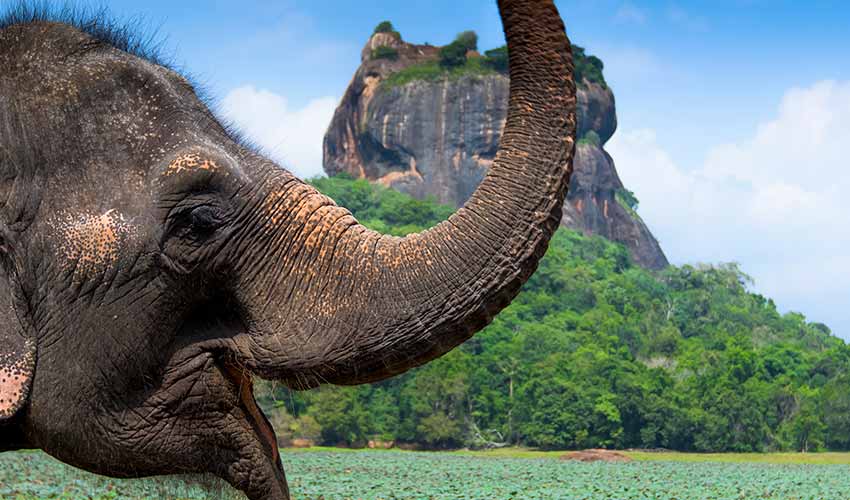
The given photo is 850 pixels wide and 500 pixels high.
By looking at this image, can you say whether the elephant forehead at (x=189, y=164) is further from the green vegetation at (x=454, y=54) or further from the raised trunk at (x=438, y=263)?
the green vegetation at (x=454, y=54)

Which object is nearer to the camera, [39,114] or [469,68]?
[39,114]

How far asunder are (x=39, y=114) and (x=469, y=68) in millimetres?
121700

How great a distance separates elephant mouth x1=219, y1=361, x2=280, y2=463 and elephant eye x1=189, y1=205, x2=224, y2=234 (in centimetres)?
38

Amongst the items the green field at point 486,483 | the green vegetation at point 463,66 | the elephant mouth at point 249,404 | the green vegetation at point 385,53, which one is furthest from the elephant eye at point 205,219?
the green vegetation at point 385,53

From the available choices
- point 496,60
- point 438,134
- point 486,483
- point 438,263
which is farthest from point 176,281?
point 496,60

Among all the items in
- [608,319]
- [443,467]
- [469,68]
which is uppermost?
[469,68]

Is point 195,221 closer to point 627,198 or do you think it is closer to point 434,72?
point 434,72

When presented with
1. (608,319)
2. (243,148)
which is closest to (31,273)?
(243,148)

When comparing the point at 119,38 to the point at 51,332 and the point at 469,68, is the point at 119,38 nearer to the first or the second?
the point at 51,332

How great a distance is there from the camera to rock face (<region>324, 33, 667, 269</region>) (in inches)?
4717

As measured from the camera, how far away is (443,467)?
1340 inches

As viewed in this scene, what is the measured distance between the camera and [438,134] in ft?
396

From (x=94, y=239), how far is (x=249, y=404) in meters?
0.65

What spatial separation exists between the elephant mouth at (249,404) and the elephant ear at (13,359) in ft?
1.73
